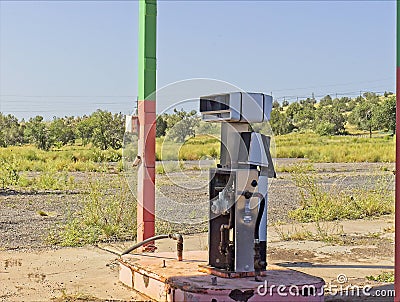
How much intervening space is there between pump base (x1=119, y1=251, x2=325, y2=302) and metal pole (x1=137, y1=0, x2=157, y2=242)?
138cm

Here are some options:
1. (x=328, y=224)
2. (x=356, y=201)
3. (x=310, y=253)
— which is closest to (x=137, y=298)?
(x=310, y=253)

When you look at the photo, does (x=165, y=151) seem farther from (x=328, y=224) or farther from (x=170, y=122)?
(x=328, y=224)

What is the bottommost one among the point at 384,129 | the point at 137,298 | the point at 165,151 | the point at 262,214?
the point at 137,298

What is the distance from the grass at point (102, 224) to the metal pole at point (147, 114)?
77.6 inches

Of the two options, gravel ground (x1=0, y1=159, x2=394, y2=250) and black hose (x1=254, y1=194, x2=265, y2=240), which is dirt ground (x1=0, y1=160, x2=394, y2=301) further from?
black hose (x1=254, y1=194, x2=265, y2=240)

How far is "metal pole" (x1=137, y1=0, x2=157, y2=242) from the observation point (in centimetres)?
930

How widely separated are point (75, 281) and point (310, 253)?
373 cm

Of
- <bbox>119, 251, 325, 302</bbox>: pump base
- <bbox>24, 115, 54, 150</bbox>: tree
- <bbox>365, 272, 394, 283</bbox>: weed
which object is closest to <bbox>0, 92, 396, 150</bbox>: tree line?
<bbox>24, 115, 54, 150</bbox>: tree

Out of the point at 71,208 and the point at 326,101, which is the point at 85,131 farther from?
the point at 326,101

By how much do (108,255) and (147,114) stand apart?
7.37 ft

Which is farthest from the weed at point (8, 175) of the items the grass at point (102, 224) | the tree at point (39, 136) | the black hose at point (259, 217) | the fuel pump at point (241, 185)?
the tree at point (39, 136)

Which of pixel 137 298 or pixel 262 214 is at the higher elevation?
pixel 262 214

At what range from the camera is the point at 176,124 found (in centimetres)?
781

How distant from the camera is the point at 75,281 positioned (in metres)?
8.34
